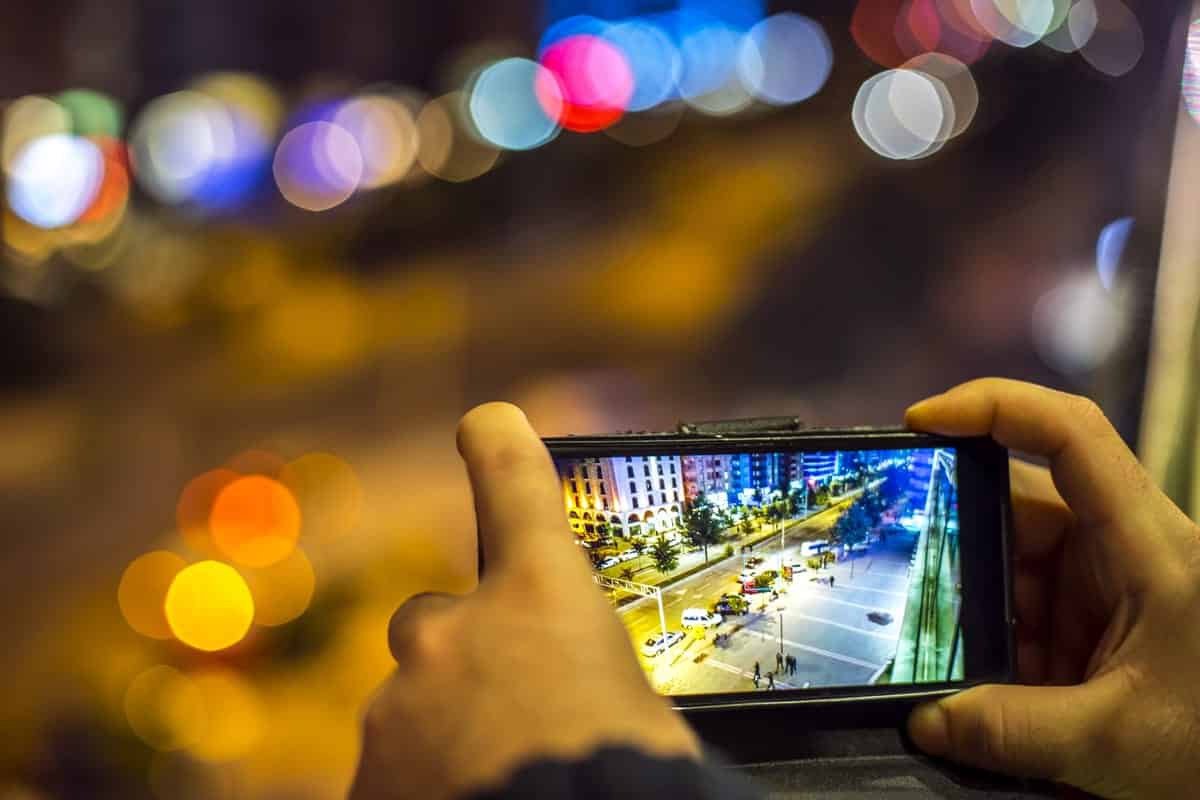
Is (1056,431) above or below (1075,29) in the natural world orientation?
below

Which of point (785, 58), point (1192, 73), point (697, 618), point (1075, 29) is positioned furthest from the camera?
point (785, 58)

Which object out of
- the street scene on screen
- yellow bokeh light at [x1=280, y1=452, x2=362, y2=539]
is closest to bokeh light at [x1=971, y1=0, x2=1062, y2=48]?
the street scene on screen

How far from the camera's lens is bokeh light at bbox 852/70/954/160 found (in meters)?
1.06

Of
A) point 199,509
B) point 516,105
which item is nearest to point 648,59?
point 516,105

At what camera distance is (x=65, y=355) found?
3.22ft

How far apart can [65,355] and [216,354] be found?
18 cm

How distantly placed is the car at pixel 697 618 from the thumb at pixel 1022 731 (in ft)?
0.52

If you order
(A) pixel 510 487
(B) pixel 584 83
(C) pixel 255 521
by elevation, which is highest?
(B) pixel 584 83

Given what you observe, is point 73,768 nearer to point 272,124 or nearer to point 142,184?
point 142,184

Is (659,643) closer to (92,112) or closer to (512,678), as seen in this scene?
(512,678)

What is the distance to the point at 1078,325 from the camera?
40.1 inches

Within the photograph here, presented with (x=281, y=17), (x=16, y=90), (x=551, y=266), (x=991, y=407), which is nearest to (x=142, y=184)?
(x=16, y=90)

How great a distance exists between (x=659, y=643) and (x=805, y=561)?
0.11 m

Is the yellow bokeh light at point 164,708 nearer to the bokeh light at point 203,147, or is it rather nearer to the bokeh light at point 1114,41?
the bokeh light at point 203,147
